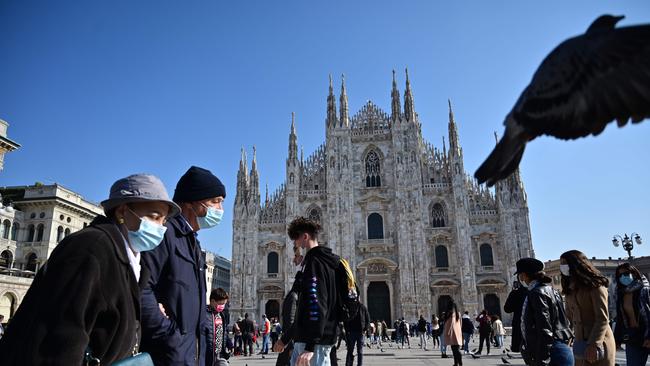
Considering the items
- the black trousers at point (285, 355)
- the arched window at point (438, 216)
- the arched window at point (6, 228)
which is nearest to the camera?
the black trousers at point (285, 355)

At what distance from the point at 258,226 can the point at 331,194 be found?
19.1 ft

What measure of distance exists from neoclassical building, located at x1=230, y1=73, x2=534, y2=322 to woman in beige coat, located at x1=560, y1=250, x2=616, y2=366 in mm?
25114

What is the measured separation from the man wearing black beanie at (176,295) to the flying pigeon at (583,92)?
175 cm

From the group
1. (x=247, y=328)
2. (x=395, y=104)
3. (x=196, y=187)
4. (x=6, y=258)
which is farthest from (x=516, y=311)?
(x=6, y=258)

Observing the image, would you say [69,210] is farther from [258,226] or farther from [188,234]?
[188,234]

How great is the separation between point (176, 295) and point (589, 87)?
2.25 m

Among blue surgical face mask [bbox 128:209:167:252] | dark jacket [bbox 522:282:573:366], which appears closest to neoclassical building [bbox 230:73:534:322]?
dark jacket [bbox 522:282:573:366]

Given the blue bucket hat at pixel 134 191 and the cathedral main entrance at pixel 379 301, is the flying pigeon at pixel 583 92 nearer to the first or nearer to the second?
the blue bucket hat at pixel 134 191

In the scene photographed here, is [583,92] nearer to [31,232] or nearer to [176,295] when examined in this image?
[176,295]

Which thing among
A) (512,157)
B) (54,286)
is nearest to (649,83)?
(512,157)

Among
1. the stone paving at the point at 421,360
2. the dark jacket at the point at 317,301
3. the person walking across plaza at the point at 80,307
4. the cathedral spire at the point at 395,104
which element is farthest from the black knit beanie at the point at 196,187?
the cathedral spire at the point at 395,104

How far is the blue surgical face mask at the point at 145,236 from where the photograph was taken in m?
2.08

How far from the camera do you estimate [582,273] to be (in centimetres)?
386

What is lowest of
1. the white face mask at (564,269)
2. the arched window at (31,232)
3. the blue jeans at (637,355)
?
the blue jeans at (637,355)
